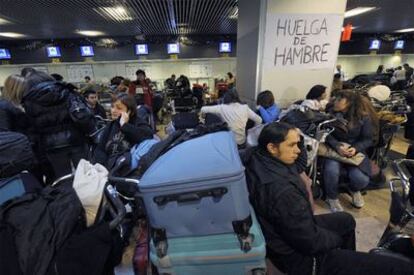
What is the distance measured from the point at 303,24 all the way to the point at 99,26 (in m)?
6.72

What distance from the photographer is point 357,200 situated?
2420 mm

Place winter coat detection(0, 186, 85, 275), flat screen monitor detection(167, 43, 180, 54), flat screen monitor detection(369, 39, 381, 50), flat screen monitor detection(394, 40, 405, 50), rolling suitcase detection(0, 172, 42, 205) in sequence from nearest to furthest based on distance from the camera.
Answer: winter coat detection(0, 186, 85, 275), rolling suitcase detection(0, 172, 42, 205), flat screen monitor detection(167, 43, 180, 54), flat screen monitor detection(369, 39, 381, 50), flat screen monitor detection(394, 40, 405, 50)

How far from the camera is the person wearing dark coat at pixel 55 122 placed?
2.03m

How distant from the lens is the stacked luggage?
0.91 m

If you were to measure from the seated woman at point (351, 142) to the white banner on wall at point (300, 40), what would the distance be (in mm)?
875

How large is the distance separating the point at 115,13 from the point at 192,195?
633 cm

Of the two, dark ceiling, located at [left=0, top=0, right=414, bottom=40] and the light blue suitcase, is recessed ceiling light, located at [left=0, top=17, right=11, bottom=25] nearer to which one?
dark ceiling, located at [left=0, top=0, right=414, bottom=40]

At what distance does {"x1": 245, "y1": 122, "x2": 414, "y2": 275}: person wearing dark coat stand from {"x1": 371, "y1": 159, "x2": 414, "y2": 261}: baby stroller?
8.8 inches

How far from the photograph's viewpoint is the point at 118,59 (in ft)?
33.7

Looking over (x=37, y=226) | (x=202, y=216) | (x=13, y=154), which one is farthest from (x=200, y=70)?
(x=37, y=226)

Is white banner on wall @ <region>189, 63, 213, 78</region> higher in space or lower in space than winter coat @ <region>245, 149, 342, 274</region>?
higher

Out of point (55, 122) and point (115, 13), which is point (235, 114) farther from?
point (115, 13)

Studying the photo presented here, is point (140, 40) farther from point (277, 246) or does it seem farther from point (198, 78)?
point (277, 246)

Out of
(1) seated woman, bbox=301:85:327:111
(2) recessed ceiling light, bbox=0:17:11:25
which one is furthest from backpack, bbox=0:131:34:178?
(2) recessed ceiling light, bbox=0:17:11:25
